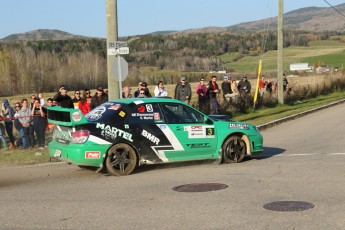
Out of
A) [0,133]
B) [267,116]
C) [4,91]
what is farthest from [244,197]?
[4,91]

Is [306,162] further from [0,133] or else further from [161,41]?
[161,41]

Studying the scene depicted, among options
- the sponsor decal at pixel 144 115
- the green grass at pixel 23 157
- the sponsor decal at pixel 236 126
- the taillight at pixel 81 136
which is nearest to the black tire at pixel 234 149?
the sponsor decal at pixel 236 126

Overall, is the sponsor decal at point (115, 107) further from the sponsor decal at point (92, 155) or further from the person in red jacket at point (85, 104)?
the person in red jacket at point (85, 104)

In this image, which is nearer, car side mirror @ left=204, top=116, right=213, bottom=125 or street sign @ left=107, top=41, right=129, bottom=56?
car side mirror @ left=204, top=116, right=213, bottom=125

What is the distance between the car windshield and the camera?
34.7ft

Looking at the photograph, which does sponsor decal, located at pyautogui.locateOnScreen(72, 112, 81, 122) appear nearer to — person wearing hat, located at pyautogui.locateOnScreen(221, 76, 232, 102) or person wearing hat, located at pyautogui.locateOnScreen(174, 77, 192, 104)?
person wearing hat, located at pyautogui.locateOnScreen(174, 77, 192, 104)

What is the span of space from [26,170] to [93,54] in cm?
7451

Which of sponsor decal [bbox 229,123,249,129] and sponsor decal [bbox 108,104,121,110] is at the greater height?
sponsor decal [bbox 108,104,121,110]

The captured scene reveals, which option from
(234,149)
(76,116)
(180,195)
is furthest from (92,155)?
(234,149)

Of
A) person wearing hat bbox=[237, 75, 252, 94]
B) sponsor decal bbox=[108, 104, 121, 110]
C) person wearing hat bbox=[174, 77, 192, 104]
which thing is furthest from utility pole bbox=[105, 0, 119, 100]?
person wearing hat bbox=[237, 75, 252, 94]

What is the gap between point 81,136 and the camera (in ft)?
33.6

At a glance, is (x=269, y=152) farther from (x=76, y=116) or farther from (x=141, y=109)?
(x=76, y=116)

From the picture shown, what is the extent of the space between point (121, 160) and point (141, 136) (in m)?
0.60

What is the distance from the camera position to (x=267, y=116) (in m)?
23.0
